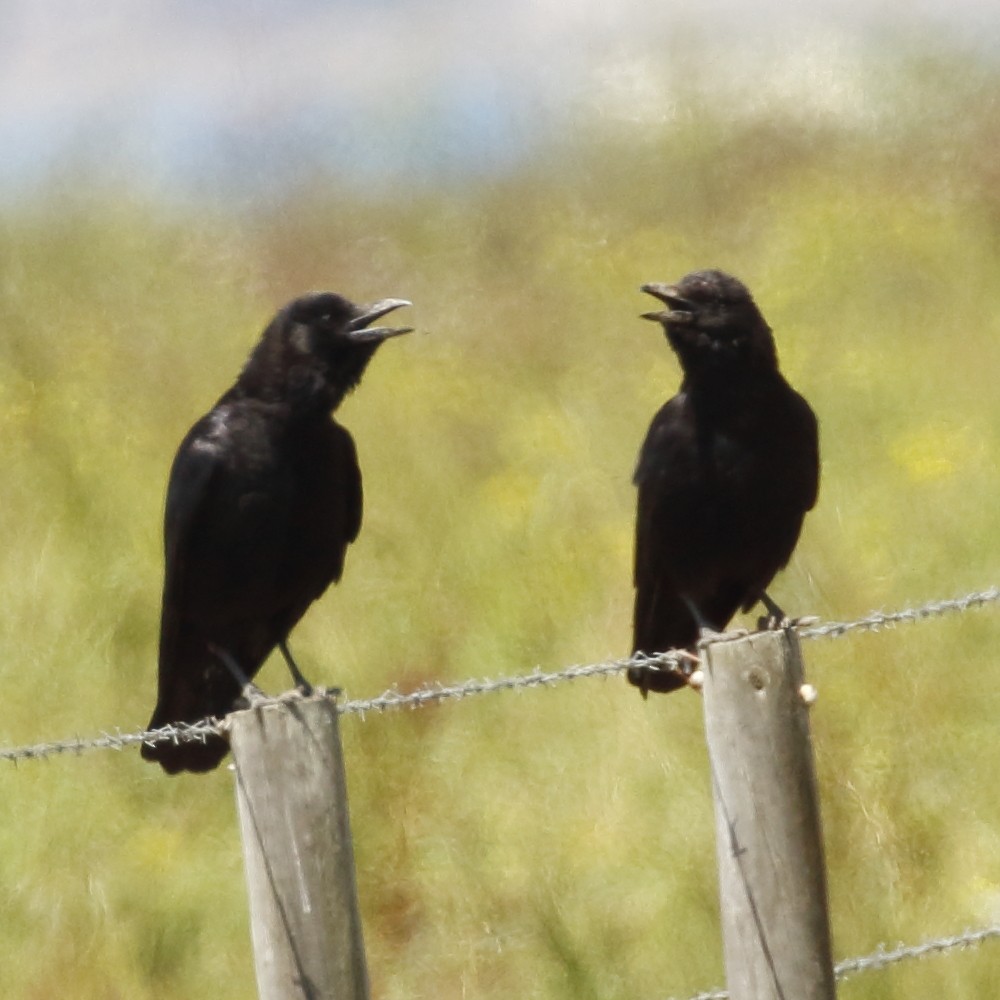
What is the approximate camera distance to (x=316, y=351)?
4797 mm

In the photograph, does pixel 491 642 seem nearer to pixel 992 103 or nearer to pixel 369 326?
pixel 369 326

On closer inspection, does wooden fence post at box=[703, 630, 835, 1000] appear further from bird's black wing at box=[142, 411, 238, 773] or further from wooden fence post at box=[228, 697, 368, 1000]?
bird's black wing at box=[142, 411, 238, 773]

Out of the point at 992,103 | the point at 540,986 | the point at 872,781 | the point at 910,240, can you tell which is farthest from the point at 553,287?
the point at 540,986

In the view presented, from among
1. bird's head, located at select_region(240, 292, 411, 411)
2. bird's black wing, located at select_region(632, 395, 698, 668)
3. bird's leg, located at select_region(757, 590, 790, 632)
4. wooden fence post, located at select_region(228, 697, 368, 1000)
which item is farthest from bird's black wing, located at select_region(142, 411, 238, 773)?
wooden fence post, located at select_region(228, 697, 368, 1000)

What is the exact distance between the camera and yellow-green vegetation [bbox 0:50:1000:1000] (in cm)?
619

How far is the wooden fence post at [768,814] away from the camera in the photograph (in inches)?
113

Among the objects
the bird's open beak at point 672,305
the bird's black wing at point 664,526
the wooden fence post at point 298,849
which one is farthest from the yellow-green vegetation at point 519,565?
the wooden fence post at point 298,849

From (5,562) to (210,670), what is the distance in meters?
2.79

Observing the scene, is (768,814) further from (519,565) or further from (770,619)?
(519,565)

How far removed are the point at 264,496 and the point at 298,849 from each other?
1967 millimetres

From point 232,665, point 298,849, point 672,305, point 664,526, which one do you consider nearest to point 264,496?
point 232,665

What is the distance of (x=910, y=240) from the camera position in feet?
27.9

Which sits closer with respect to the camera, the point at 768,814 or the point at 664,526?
the point at 768,814

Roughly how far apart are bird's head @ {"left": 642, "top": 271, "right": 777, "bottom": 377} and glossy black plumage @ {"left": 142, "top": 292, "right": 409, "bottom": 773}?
754 millimetres
